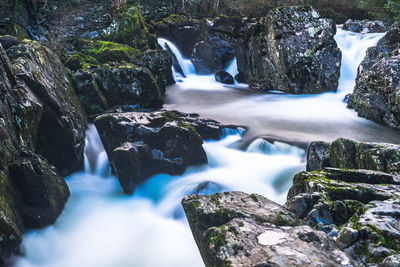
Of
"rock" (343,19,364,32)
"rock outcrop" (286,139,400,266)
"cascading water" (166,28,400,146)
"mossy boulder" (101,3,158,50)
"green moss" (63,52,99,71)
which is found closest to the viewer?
"rock outcrop" (286,139,400,266)

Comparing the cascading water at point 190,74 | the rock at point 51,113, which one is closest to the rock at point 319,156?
the rock at point 51,113

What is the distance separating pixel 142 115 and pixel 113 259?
13.7 ft

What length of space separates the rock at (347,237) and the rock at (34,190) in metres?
5.07

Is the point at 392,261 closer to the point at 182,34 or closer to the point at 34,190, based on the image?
the point at 34,190

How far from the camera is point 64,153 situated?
767cm

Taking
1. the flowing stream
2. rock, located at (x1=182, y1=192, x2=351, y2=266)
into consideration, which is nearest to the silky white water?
the flowing stream

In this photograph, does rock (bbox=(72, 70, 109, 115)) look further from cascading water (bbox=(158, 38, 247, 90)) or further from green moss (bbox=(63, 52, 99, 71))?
cascading water (bbox=(158, 38, 247, 90))

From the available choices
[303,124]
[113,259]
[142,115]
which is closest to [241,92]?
[303,124]

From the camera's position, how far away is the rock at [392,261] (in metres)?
2.49

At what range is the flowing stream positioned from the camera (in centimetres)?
540

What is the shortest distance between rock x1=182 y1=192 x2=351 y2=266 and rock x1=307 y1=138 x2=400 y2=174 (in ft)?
7.75

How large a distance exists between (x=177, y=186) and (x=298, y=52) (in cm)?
974

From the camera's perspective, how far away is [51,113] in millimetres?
7230

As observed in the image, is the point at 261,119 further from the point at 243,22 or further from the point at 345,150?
the point at 243,22
